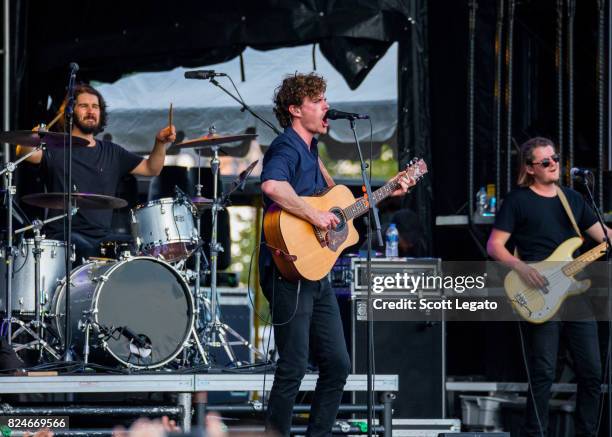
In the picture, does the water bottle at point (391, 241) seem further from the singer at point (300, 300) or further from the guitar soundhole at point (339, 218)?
the singer at point (300, 300)

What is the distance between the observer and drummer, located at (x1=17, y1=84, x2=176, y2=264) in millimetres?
7340

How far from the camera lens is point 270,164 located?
546 centimetres

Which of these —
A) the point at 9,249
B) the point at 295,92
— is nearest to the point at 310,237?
the point at 295,92

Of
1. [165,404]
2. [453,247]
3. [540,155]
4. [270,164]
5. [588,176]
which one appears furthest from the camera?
[453,247]

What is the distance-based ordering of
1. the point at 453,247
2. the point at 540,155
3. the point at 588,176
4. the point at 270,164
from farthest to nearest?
the point at 453,247 < the point at 540,155 < the point at 588,176 < the point at 270,164

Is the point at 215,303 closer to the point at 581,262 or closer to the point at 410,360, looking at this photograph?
the point at 410,360

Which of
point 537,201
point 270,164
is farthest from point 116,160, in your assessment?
point 537,201

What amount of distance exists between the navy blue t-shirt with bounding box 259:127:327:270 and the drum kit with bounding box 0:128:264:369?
154 centimetres

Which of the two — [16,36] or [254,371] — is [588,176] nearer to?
[254,371]

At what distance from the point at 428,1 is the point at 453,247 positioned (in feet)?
6.75

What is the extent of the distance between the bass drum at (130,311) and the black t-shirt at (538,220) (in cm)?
222

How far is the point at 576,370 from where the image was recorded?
276 inches

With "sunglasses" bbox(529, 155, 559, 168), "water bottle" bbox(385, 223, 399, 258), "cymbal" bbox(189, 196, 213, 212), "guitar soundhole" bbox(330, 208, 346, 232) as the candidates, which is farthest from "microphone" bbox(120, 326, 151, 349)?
"sunglasses" bbox(529, 155, 559, 168)

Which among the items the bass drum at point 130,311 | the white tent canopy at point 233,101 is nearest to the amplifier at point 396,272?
the bass drum at point 130,311
